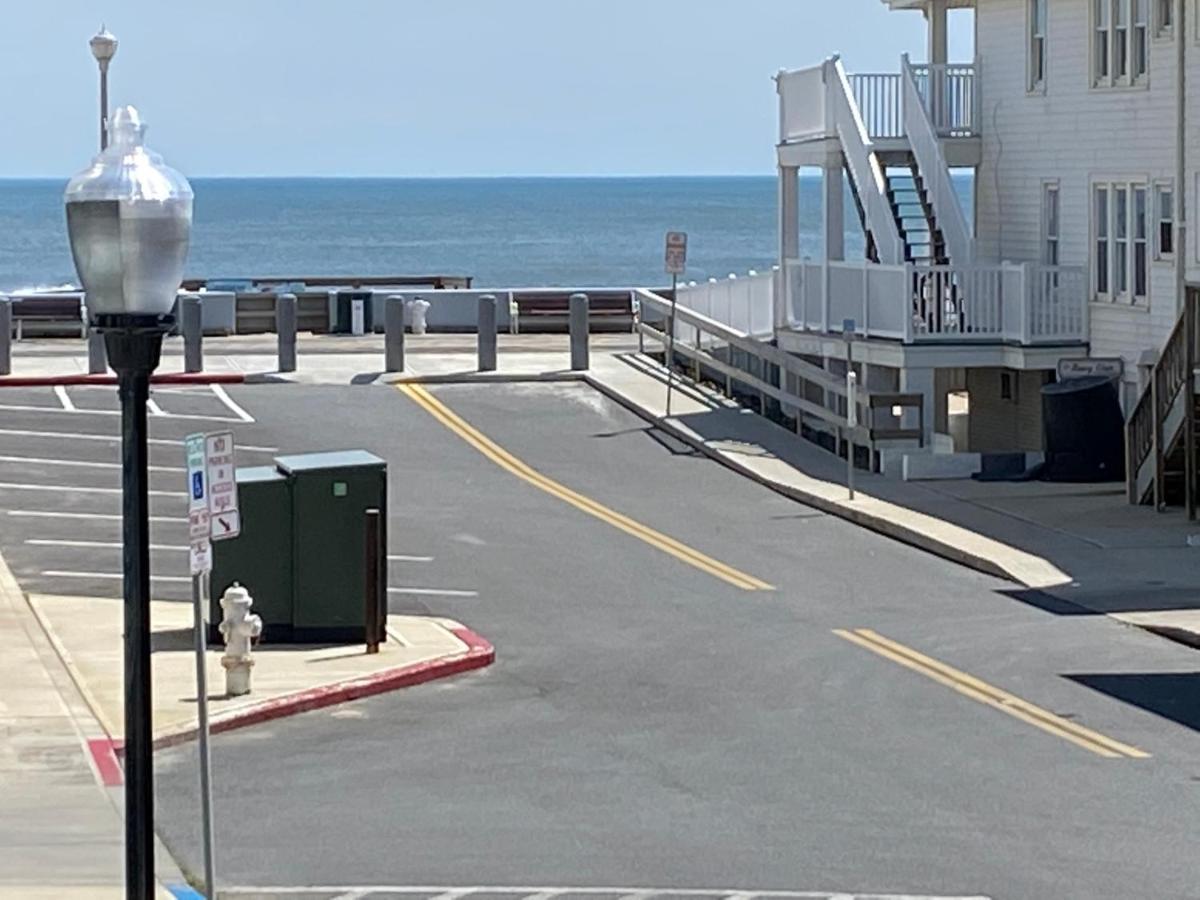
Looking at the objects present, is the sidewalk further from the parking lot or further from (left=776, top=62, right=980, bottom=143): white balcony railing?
(left=776, top=62, right=980, bottom=143): white balcony railing

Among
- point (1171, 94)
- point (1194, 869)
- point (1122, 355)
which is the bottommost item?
point (1194, 869)

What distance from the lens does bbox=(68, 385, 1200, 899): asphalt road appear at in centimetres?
1271

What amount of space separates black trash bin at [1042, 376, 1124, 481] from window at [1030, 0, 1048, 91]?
247 inches

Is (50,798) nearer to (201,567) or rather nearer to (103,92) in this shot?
(201,567)

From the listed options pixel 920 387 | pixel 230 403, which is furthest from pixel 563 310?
pixel 920 387

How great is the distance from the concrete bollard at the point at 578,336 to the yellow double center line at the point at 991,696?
61.6ft

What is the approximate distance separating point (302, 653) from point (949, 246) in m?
17.8

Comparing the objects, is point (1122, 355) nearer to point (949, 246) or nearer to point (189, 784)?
point (949, 246)

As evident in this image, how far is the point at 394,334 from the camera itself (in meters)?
38.5

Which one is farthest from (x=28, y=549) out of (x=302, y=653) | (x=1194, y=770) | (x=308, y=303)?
(x=308, y=303)

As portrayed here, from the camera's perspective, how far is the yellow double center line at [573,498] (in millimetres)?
23141

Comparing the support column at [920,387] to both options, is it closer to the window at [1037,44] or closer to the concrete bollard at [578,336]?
the window at [1037,44]

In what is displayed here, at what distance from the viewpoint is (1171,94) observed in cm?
3011

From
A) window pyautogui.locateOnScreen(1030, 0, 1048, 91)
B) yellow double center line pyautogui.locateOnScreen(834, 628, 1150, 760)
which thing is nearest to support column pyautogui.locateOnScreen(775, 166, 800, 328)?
window pyautogui.locateOnScreen(1030, 0, 1048, 91)
